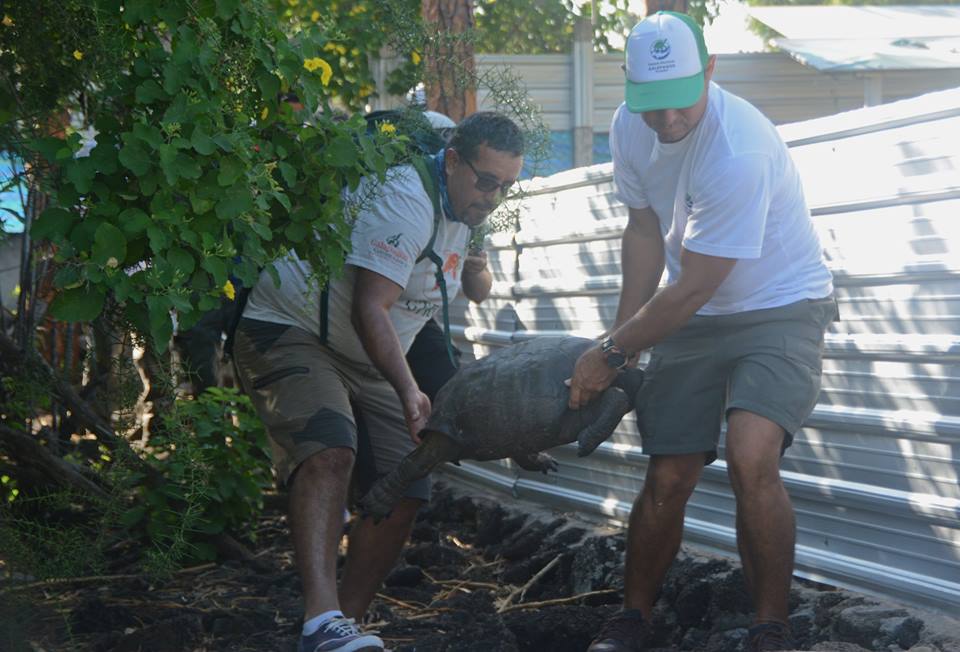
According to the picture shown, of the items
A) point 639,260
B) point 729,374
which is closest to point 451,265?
point 639,260

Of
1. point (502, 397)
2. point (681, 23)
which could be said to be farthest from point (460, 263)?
point (681, 23)

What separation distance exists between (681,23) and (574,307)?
2.46 m

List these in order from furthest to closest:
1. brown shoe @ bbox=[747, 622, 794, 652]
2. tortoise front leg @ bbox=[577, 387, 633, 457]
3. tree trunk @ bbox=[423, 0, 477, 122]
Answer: tree trunk @ bbox=[423, 0, 477, 122] → tortoise front leg @ bbox=[577, 387, 633, 457] → brown shoe @ bbox=[747, 622, 794, 652]

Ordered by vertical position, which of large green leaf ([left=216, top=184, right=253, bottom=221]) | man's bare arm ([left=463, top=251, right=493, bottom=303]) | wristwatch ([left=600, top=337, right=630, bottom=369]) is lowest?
wristwatch ([left=600, top=337, right=630, bottom=369])

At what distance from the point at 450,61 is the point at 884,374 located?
2.08m

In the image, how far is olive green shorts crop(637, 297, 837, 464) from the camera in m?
3.98

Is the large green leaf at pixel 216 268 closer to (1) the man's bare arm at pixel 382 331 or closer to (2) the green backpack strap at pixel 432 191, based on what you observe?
(1) the man's bare arm at pixel 382 331

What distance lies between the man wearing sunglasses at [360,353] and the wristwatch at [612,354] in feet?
2.11

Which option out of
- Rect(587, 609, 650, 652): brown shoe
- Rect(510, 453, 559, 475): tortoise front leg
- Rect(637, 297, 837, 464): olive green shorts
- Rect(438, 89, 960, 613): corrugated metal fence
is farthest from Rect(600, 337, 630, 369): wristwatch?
Rect(438, 89, 960, 613): corrugated metal fence

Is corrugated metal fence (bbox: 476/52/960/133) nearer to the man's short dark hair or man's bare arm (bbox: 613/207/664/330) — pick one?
man's bare arm (bbox: 613/207/664/330)

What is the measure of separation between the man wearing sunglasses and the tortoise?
104 mm

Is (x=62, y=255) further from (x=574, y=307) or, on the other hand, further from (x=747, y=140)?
(x=574, y=307)

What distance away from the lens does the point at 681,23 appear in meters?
4.03

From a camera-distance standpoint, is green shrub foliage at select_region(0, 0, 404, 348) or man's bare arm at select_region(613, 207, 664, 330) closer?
green shrub foliage at select_region(0, 0, 404, 348)
